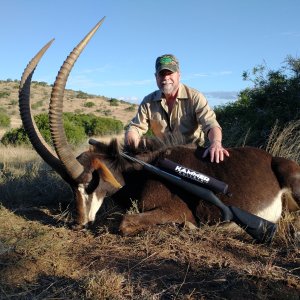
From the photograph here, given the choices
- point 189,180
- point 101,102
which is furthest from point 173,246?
point 101,102

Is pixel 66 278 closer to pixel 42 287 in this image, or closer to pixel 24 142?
pixel 42 287

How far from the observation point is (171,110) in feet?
19.2

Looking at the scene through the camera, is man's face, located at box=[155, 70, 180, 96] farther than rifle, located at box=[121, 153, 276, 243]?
Yes

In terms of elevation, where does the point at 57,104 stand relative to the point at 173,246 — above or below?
above

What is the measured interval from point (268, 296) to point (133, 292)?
906mm

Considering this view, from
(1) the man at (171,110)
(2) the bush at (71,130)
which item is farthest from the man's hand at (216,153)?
(2) the bush at (71,130)

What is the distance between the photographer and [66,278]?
10.4 ft

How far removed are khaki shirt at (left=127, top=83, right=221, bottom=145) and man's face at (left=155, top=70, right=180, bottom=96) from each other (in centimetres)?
13

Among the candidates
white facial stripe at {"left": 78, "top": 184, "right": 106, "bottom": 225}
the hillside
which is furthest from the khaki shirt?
the hillside

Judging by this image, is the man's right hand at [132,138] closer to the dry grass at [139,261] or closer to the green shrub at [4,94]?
the dry grass at [139,261]

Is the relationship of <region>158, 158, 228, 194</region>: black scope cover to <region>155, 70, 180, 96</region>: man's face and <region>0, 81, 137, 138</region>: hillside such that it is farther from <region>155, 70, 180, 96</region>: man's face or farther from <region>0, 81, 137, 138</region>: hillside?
<region>0, 81, 137, 138</region>: hillside

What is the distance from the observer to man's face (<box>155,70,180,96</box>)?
5598 mm

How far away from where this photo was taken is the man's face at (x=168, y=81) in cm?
560

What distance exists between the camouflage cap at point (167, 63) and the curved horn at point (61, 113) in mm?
1549
